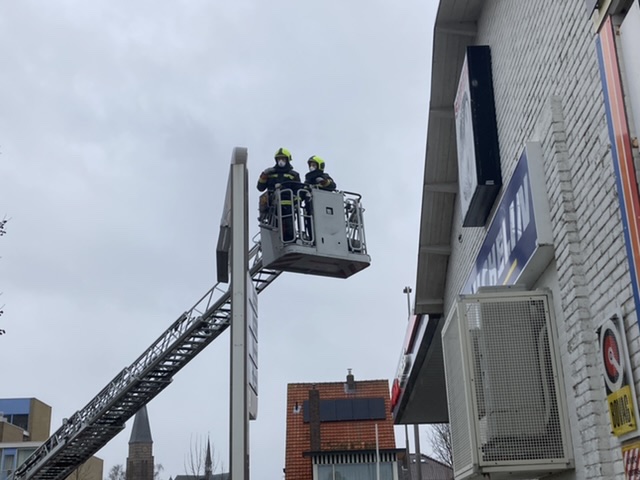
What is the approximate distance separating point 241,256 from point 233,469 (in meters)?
1.41

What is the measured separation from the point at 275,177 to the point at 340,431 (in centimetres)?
1948

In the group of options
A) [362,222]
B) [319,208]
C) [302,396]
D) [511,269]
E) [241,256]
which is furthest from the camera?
[302,396]

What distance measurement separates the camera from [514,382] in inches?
243

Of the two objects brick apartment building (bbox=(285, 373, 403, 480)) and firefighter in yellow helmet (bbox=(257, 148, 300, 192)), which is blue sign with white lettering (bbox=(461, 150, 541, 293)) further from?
brick apartment building (bbox=(285, 373, 403, 480))

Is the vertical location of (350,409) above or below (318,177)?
below

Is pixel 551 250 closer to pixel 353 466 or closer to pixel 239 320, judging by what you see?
pixel 239 320

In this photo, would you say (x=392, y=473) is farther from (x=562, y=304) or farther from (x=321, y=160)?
(x=562, y=304)

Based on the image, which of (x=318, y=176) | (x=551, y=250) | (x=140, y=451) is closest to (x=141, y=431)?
(x=140, y=451)

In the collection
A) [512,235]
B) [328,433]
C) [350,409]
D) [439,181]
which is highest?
[350,409]

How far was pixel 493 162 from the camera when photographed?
8.16 metres

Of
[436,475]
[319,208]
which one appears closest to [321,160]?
[319,208]

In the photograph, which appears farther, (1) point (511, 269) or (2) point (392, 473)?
(2) point (392, 473)

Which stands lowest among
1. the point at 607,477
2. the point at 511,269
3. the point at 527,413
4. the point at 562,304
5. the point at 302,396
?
the point at 607,477

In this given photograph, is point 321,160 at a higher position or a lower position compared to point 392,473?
higher
